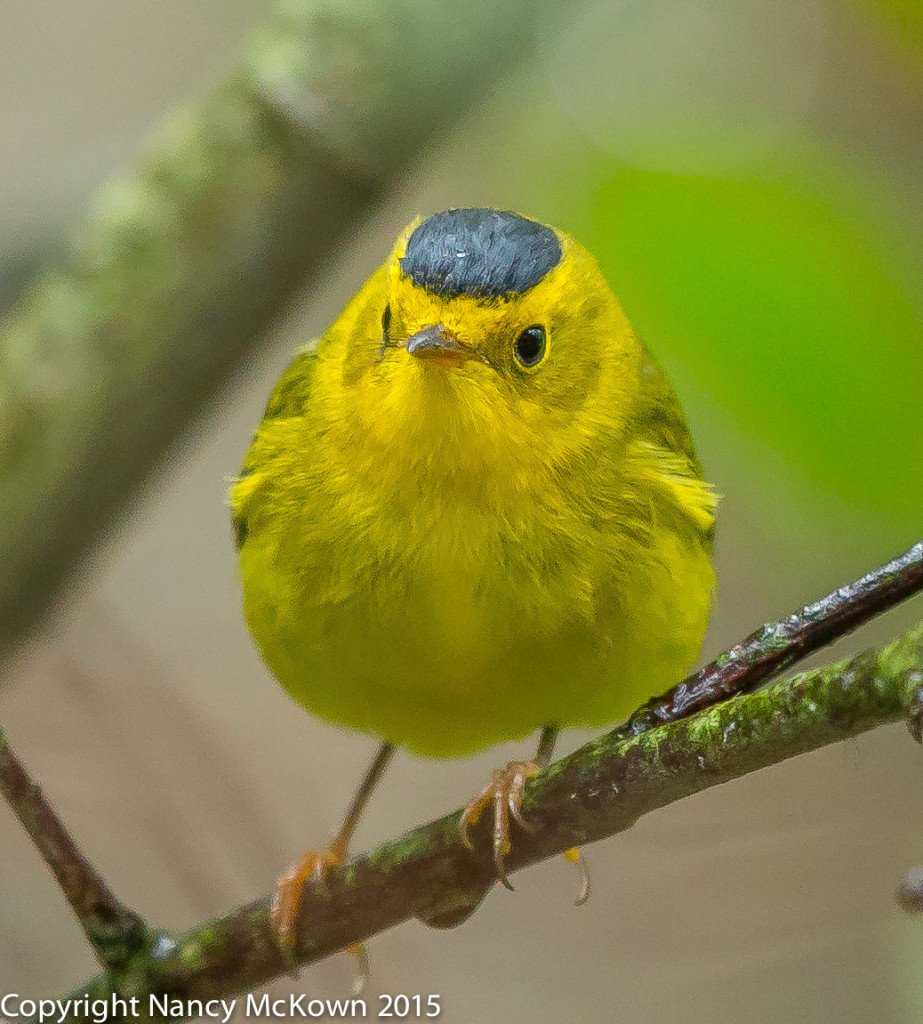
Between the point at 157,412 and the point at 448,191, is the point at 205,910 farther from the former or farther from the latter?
the point at 448,191

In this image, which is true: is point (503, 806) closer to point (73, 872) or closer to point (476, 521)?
point (476, 521)

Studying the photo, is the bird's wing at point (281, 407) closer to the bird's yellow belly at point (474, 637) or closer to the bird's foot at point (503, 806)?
the bird's yellow belly at point (474, 637)

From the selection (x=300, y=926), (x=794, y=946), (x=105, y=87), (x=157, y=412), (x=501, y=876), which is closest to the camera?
(x=501, y=876)

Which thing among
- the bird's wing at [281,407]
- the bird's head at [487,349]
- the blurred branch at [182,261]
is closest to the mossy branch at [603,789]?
the bird's head at [487,349]

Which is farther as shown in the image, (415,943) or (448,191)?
(448,191)

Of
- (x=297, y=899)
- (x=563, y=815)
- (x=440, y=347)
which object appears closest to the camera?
(x=563, y=815)

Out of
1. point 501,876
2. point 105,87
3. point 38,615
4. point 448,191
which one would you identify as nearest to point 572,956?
point 38,615

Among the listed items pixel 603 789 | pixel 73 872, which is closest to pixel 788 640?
pixel 603 789

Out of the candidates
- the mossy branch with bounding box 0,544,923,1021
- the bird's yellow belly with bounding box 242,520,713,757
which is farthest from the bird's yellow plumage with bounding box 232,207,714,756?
the mossy branch with bounding box 0,544,923,1021
